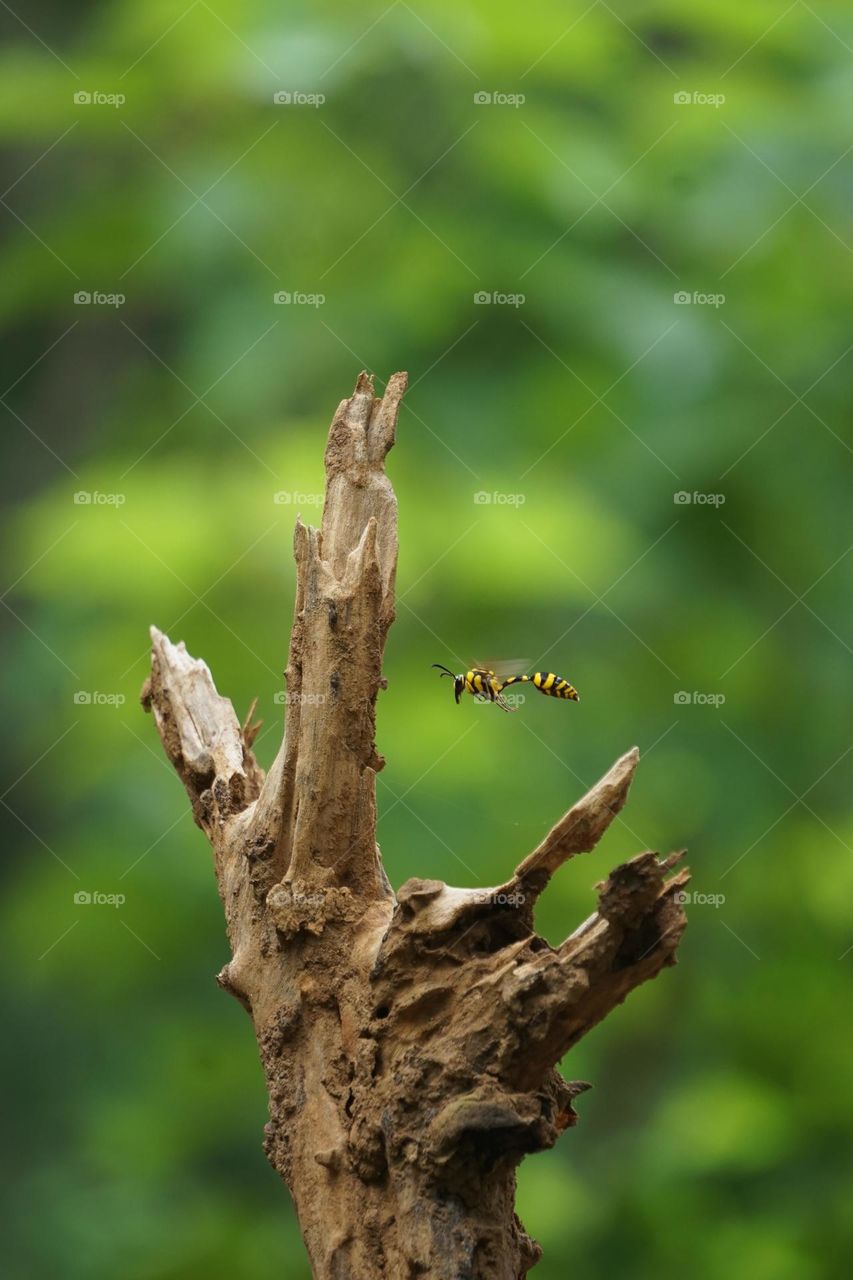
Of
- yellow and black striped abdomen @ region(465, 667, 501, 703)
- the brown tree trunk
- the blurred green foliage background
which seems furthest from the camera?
the blurred green foliage background

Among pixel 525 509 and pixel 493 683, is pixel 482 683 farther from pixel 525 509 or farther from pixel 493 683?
pixel 525 509

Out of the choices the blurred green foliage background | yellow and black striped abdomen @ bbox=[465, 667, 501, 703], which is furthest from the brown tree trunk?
the blurred green foliage background

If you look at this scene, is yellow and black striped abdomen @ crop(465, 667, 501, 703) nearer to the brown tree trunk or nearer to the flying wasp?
the flying wasp

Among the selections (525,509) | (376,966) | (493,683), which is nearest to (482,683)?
(493,683)

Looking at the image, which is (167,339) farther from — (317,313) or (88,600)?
(88,600)

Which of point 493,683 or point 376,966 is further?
point 493,683

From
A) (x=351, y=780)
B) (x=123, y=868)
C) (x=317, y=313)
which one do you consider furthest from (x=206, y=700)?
(x=317, y=313)
